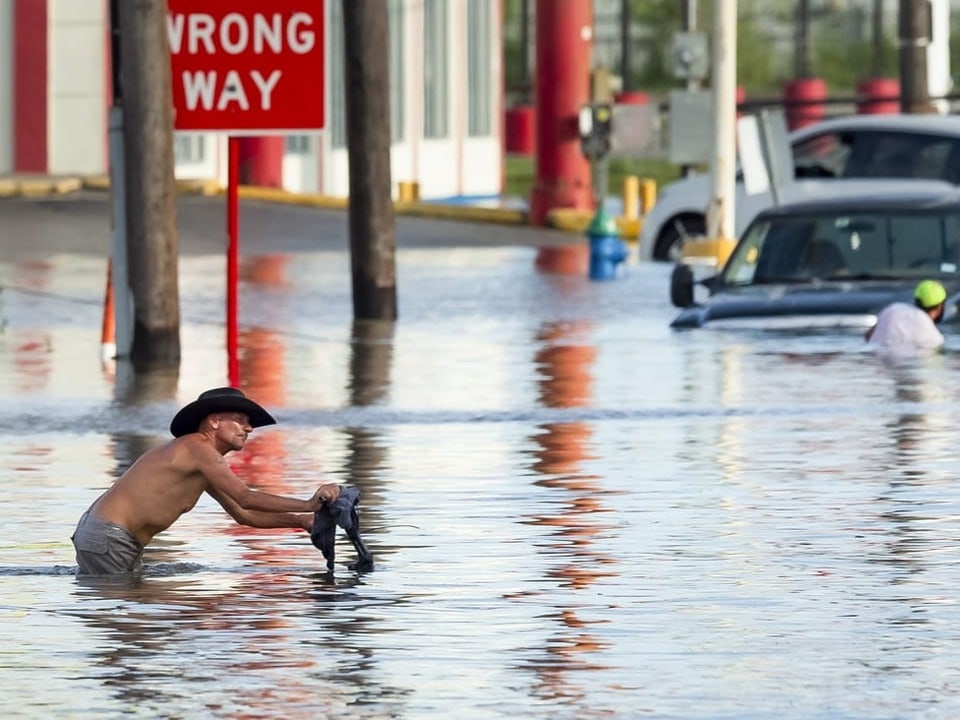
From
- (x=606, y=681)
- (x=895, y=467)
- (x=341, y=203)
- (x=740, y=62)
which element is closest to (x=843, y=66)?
(x=740, y=62)

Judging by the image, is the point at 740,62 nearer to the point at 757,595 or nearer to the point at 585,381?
the point at 585,381

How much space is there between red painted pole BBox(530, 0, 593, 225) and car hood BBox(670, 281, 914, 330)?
21.0m

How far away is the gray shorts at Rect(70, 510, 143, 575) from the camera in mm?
12570

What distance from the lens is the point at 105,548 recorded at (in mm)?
12562

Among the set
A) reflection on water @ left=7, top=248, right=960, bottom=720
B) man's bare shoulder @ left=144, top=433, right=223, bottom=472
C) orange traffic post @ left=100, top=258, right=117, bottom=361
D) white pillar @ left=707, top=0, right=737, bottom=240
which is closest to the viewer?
reflection on water @ left=7, top=248, right=960, bottom=720

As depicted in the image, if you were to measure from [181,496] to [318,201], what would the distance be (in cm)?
3206

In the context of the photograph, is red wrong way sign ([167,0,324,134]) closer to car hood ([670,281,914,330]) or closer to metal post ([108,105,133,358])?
metal post ([108,105,133,358])

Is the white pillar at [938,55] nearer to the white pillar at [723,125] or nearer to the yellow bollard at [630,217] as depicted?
the yellow bollard at [630,217]

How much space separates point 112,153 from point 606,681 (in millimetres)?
13516

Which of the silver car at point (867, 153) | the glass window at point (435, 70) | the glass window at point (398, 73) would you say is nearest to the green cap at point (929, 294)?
the silver car at point (867, 153)

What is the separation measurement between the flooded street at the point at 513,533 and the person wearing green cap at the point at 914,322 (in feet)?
0.72

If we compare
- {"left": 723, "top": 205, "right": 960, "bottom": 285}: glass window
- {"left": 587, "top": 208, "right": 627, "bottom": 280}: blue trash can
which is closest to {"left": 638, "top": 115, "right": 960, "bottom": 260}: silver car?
{"left": 587, "top": 208, "right": 627, "bottom": 280}: blue trash can

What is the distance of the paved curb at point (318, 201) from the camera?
1710 inches

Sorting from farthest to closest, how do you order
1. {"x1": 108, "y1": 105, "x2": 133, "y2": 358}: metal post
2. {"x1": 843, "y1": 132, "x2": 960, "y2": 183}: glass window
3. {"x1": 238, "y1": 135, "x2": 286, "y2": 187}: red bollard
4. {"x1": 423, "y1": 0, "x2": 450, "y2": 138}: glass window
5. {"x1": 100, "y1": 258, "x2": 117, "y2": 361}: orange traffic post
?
{"x1": 423, "y1": 0, "x2": 450, "y2": 138}: glass window < {"x1": 238, "y1": 135, "x2": 286, "y2": 187}: red bollard < {"x1": 843, "y1": 132, "x2": 960, "y2": 183}: glass window < {"x1": 100, "y1": 258, "x2": 117, "y2": 361}: orange traffic post < {"x1": 108, "y1": 105, "x2": 133, "y2": 358}: metal post
